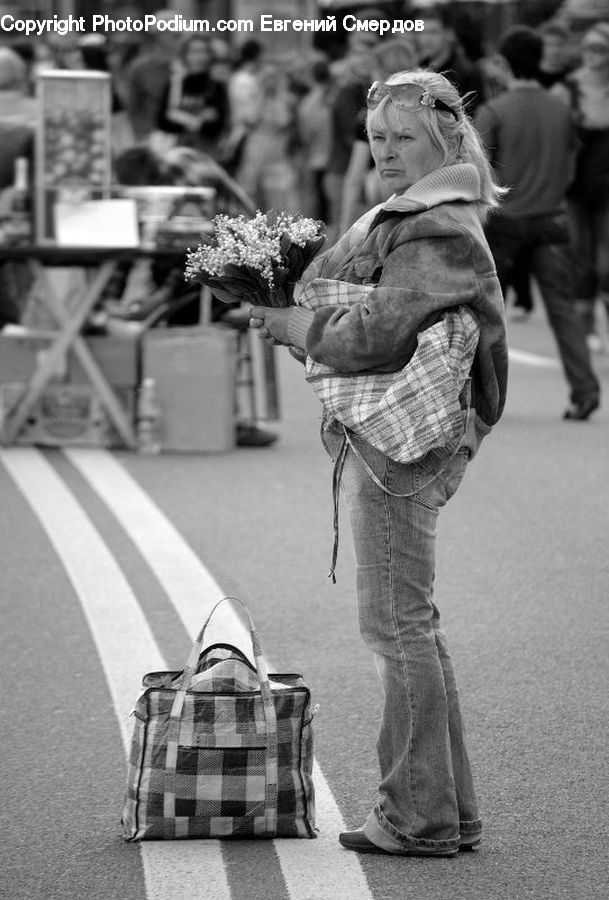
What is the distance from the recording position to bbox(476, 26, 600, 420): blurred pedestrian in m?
11.1

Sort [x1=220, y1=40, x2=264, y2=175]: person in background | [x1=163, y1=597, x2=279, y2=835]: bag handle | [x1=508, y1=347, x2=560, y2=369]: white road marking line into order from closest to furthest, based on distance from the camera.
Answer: [x1=163, y1=597, x2=279, y2=835]: bag handle
[x1=508, y1=347, x2=560, y2=369]: white road marking line
[x1=220, y1=40, x2=264, y2=175]: person in background

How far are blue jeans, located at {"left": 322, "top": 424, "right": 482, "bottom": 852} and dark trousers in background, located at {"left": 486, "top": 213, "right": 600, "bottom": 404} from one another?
271 inches

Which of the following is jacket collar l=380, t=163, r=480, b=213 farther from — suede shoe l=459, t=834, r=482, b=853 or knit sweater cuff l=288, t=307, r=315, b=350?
suede shoe l=459, t=834, r=482, b=853

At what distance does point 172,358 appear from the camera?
10.2 meters

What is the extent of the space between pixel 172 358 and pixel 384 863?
242 inches

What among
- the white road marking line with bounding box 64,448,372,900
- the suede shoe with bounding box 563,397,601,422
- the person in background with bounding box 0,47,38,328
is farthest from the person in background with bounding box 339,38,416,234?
the white road marking line with bounding box 64,448,372,900

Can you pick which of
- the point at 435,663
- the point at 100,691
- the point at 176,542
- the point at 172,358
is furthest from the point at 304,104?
the point at 435,663

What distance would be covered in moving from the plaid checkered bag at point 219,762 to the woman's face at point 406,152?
107 cm

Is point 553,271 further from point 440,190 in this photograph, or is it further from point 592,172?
point 440,190

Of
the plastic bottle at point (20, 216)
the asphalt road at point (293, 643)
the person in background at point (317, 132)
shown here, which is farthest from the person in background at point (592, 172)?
the person in background at point (317, 132)

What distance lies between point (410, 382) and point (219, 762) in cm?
99

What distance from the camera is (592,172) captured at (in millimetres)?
13219

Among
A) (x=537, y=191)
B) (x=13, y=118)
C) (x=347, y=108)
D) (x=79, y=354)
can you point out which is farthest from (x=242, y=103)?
(x=79, y=354)

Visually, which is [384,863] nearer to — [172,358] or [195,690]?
[195,690]
